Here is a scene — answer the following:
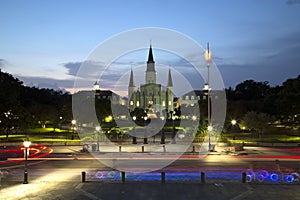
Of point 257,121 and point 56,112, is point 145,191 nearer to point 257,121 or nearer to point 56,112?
point 257,121

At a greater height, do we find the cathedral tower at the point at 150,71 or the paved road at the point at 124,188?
the cathedral tower at the point at 150,71

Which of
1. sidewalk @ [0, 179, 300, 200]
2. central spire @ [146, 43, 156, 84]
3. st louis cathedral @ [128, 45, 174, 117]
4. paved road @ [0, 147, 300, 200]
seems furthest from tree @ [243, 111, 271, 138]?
central spire @ [146, 43, 156, 84]

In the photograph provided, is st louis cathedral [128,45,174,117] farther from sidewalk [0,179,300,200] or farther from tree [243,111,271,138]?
sidewalk [0,179,300,200]

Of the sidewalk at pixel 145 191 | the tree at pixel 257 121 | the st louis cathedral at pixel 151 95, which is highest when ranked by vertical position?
the st louis cathedral at pixel 151 95

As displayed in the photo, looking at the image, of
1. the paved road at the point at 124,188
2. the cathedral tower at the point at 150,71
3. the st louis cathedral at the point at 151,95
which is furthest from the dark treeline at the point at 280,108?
the cathedral tower at the point at 150,71

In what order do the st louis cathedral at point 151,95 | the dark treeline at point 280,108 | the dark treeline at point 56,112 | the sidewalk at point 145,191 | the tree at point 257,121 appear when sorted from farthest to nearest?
the st louis cathedral at point 151,95 < the dark treeline at point 280,108 < the tree at point 257,121 < the dark treeline at point 56,112 < the sidewalk at point 145,191

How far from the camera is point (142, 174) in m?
22.1

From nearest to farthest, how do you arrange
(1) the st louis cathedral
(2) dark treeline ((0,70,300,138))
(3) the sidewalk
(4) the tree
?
(3) the sidewalk
(2) dark treeline ((0,70,300,138))
(4) the tree
(1) the st louis cathedral

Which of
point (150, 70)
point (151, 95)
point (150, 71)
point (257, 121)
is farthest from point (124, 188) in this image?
point (150, 70)

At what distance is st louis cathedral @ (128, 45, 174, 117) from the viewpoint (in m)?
143

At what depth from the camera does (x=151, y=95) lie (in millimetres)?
145125

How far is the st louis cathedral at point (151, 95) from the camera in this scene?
143 m

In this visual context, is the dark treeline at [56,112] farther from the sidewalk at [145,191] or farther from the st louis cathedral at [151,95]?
the st louis cathedral at [151,95]

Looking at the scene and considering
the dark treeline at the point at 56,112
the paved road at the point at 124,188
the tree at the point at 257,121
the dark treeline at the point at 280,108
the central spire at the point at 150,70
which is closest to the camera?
the paved road at the point at 124,188
